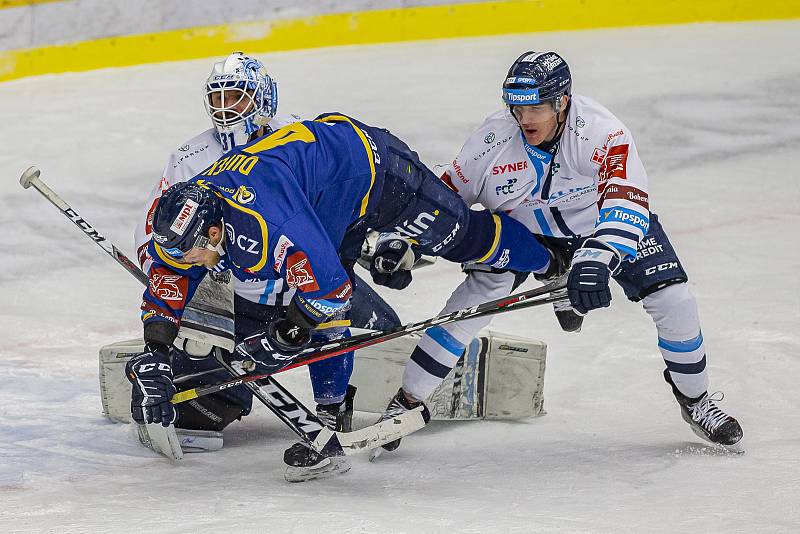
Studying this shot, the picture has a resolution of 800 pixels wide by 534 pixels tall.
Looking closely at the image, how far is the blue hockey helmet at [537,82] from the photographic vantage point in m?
3.10

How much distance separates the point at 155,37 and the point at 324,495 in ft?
15.7

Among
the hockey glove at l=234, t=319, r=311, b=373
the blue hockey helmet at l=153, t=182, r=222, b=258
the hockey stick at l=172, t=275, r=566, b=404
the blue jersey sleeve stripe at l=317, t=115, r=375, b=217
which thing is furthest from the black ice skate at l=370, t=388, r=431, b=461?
the blue hockey helmet at l=153, t=182, r=222, b=258

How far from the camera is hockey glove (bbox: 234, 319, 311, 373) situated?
114 inches

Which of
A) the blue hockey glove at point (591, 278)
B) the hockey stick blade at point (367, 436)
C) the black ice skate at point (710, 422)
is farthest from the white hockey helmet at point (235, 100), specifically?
the black ice skate at point (710, 422)

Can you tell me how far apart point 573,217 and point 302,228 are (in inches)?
39.9

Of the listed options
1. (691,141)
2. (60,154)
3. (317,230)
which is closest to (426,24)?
(691,141)

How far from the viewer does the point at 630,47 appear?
7414mm

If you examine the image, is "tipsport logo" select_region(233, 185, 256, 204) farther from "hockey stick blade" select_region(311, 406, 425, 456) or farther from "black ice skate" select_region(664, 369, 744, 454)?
"black ice skate" select_region(664, 369, 744, 454)

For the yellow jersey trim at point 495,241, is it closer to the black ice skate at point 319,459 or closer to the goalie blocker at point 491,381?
the goalie blocker at point 491,381

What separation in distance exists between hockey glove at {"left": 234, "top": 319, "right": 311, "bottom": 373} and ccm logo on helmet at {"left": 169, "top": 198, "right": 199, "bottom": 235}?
1.28 feet

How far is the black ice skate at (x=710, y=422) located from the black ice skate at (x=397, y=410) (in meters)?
0.74

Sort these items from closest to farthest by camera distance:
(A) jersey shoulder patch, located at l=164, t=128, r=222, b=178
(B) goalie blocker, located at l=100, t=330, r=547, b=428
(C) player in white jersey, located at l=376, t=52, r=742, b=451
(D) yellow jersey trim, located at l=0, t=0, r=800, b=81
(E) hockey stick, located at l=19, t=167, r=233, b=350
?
(C) player in white jersey, located at l=376, t=52, r=742, b=451, (E) hockey stick, located at l=19, t=167, r=233, b=350, (A) jersey shoulder patch, located at l=164, t=128, r=222, b=178, (B) goalie blocker, located at l=100, t=330, r=547, b=428, (D) yellow jersey trim, located at l=0, t=0, r=800, b=81

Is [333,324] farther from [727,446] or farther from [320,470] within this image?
[727,446]

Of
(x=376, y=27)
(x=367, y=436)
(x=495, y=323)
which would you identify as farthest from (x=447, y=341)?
(x=376, y=27)
